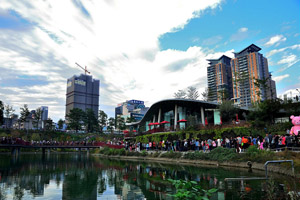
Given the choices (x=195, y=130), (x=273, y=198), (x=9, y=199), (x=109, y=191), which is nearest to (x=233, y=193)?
(x=273, y=198)

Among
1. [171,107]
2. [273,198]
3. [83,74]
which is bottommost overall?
[273,198]

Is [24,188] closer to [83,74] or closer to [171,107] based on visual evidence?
[171,107]

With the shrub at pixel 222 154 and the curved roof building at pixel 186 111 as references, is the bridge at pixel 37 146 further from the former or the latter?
the shrub at pixel 222 154

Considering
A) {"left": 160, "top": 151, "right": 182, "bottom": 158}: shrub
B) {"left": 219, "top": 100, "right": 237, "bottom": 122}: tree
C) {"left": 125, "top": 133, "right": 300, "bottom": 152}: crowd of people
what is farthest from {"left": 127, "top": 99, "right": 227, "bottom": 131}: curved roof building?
{"left": 160, "top": 151, "right": 182, "bottom": 158}: shrub

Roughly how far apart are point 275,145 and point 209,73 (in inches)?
4277

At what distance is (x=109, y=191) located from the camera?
8797mm

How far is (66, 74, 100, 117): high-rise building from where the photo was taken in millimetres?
175750

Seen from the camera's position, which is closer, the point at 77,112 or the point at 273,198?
the point at 273,198

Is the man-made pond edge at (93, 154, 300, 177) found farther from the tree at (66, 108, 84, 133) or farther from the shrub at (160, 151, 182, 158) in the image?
the tree at (66, 108, 84, 133)

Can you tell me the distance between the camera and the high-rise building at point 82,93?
175750 millimetres

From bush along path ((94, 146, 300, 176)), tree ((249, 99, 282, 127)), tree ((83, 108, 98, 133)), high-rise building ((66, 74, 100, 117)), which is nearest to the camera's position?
bush along path ((94, 146, 300, 176))

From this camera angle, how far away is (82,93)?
180 meters

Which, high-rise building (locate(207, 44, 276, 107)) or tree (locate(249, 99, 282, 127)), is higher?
high-rise building (locate(207, 44, 276, 107))

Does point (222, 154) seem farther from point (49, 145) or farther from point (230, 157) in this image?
point (49, 145)
